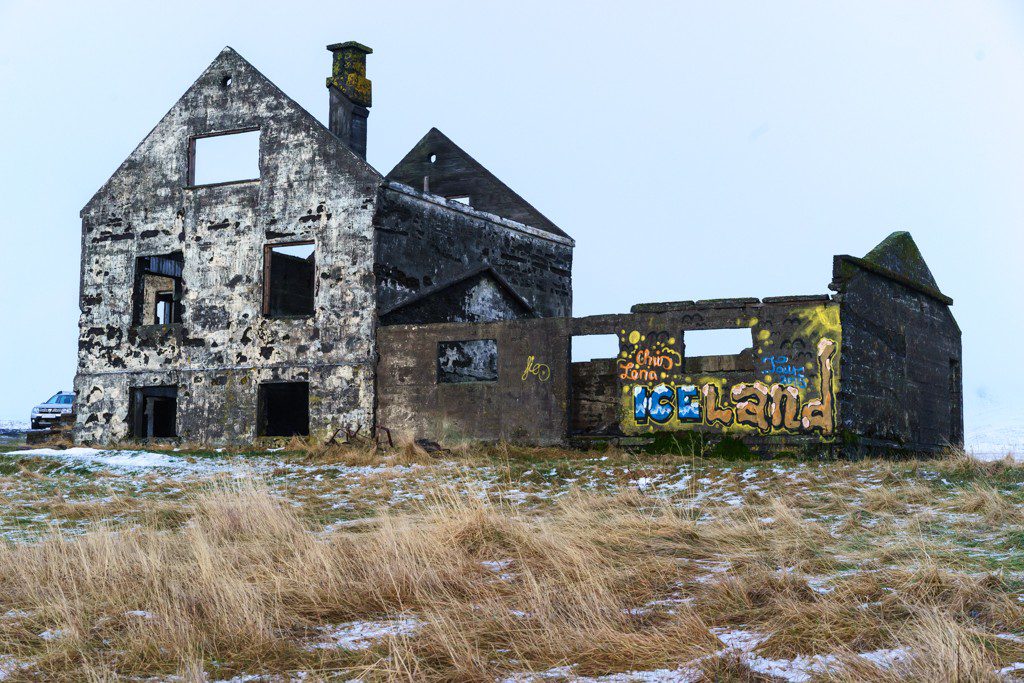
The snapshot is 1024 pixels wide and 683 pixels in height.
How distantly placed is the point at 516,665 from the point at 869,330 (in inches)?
577

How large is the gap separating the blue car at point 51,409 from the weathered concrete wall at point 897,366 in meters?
25.0

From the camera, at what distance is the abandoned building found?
18.0m

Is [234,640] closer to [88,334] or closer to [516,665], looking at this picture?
[516,665]

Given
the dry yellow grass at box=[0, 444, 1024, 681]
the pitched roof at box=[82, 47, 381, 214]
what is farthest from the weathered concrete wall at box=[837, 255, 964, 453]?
the pitched roof at box=[82, 47, 381, 214]

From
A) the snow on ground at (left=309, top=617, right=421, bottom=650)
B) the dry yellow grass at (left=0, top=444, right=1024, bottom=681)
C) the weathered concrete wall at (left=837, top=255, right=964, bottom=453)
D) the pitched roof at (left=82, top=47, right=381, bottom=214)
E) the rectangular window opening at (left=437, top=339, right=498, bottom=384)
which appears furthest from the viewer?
the pitched roof at (left=82, top=47, right=381, bottom=214)

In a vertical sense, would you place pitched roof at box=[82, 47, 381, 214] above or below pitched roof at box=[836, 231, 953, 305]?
above

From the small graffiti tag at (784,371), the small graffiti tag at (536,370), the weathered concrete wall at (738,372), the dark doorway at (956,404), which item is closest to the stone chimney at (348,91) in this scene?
the small graffiti tag at (536,370)

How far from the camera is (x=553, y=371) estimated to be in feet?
62.5

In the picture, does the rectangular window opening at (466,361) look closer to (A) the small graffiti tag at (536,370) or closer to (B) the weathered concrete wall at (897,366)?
(A) the small graffiti tag at (536,370)

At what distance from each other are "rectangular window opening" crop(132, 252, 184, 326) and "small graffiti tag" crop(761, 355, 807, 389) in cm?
1303

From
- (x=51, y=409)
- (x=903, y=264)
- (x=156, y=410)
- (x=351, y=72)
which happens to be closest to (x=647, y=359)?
(x=903, y=264)

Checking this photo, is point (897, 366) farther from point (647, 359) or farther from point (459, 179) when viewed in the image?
point (459, 179)

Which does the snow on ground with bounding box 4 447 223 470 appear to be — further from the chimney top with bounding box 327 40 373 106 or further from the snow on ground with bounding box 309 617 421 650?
the snow on ground with bounding box 309 617 421 650

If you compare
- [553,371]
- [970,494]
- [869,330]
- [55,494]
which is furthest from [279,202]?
[970,494]
